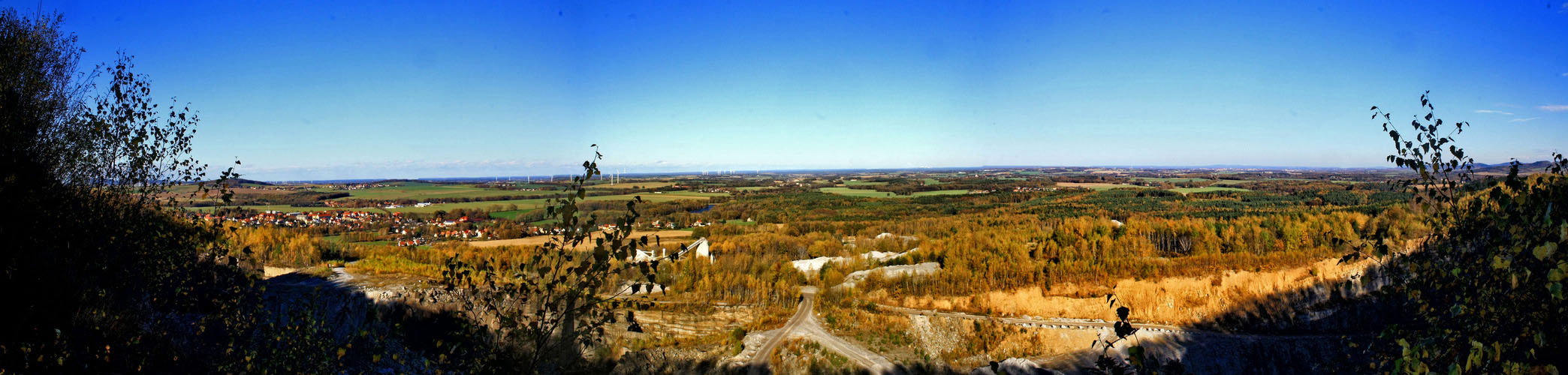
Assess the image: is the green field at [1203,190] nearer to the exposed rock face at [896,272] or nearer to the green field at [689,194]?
the green field at [689,194]

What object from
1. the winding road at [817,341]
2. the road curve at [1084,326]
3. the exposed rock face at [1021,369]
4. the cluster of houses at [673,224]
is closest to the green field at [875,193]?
the cluster of houses at [673,224]

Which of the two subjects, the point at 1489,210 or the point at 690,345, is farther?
the point at 690,345

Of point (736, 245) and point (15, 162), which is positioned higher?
point (15, 162)

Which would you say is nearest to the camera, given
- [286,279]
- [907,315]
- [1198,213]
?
[286,279]

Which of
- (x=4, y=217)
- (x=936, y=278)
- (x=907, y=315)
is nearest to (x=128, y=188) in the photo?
(x=4, y=217)

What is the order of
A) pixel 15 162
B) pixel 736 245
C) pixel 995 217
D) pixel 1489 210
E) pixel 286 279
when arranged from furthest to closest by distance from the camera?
pixel 995 217 < pixel 736 245 < pixel 286 279 < pixel 15 162 < pixel 1489 210

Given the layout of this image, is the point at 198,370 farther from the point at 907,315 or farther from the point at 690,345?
the point at 907,315

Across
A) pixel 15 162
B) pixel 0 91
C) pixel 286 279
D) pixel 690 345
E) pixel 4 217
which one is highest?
pixel 0 91
